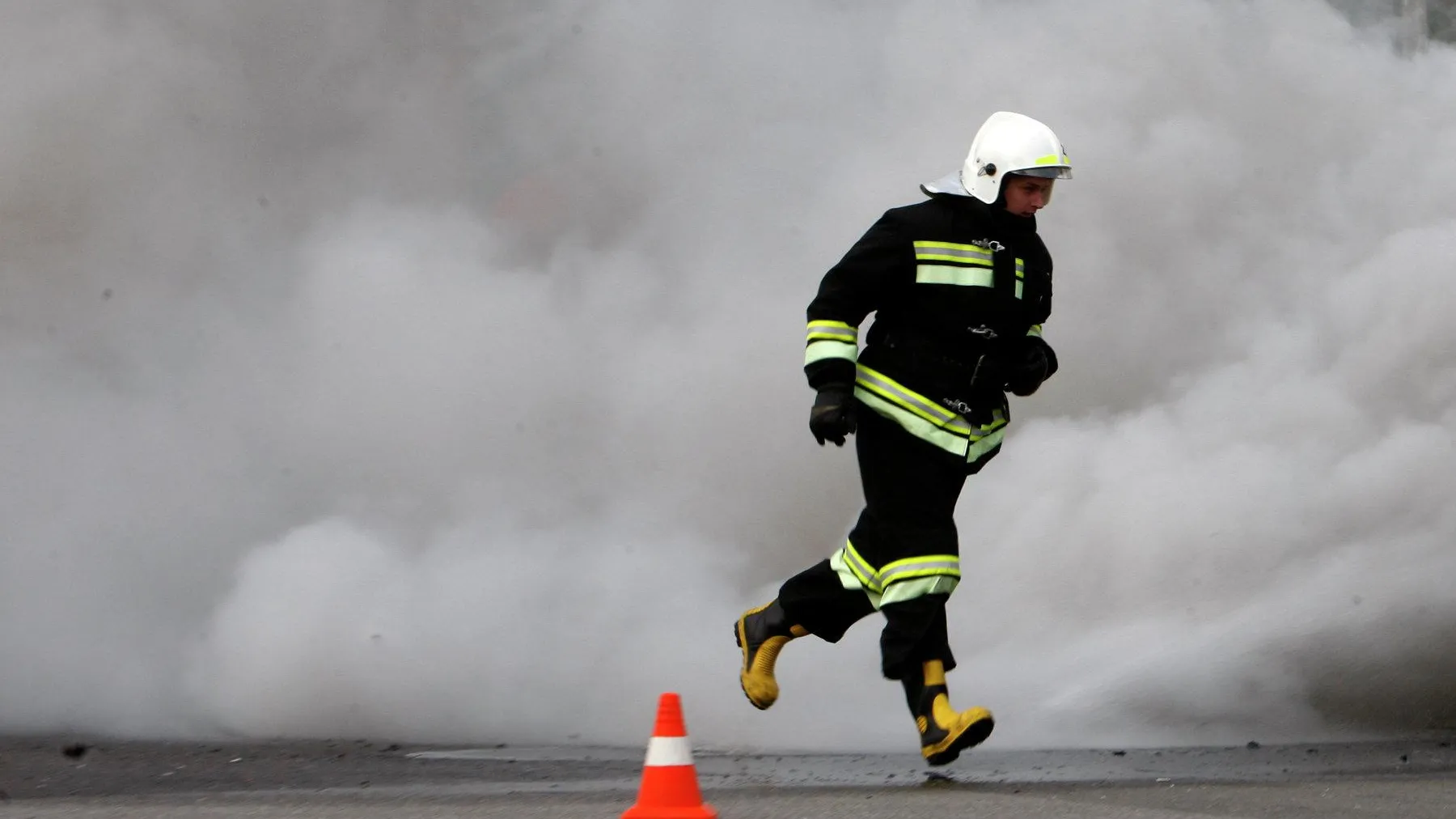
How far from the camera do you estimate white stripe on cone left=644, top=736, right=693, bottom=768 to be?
2.97 m

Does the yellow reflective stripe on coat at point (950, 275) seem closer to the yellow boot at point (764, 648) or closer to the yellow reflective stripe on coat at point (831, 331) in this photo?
Result: the yellow reflective stripe on coat at point (831, 331)

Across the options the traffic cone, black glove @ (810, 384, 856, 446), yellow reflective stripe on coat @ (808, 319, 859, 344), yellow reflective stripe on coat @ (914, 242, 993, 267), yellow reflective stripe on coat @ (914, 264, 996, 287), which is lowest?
the traffic cone

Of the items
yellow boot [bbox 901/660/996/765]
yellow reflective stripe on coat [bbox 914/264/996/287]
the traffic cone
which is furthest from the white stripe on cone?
yellow reflective stripe on coat [bbox 914/264/996/287]

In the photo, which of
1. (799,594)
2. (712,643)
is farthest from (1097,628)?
(799,594)

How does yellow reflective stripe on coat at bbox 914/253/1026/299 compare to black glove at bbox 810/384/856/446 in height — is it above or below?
above

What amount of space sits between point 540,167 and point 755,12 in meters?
1.01

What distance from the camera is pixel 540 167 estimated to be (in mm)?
7309

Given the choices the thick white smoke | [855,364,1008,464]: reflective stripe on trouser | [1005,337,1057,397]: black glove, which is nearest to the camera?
[855,364,1008,464]: reflective stripe on trouser

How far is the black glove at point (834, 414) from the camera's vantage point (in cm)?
379

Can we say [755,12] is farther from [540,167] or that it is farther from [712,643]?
[712,643]

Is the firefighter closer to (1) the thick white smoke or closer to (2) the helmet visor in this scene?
(2) the helmet visor

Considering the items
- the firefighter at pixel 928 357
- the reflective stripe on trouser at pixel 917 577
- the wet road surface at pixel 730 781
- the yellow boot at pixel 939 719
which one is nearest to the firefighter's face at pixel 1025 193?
the firefighter at pixel 928 357

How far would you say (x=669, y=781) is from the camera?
9.67 ft

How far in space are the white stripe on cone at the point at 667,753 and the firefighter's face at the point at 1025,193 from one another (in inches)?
57.5
